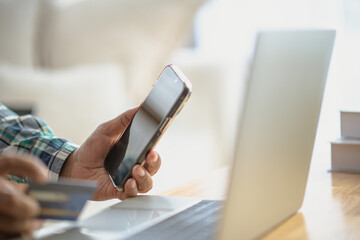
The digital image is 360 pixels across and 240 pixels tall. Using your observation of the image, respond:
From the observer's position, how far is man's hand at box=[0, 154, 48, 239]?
21.5 inches

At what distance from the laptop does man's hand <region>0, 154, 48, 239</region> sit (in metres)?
0.05

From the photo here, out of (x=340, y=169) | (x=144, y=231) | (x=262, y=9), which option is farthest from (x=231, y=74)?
(x=144, y=231)

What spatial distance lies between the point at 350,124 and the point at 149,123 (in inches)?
13.3

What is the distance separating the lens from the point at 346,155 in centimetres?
94

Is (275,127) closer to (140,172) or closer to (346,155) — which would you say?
(140,172)

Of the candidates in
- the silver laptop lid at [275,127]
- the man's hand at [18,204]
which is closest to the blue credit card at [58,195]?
the man's hand at [18,204]

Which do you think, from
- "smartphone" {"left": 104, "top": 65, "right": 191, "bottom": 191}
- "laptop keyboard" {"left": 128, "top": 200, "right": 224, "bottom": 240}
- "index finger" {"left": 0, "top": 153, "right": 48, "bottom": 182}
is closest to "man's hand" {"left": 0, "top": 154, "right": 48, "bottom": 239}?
"index finger" {"left": 0, "top": 153, "right": 48, "bottom": 182}

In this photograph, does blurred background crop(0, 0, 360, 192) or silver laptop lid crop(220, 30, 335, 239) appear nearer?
silver laptop lid crop(220, 30, 335, 239)

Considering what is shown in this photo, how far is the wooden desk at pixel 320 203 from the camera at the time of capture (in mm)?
643

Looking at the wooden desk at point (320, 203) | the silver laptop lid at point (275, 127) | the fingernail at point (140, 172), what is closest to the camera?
the silver laptop lid at point (275, 127)

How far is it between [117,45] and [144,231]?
1.51 m

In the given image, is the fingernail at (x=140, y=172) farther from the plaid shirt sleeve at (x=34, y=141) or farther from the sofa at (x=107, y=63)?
the sofa at (x=107, y=63)

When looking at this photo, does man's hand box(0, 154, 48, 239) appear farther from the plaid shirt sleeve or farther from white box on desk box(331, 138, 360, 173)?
white box on desk box(331, 138, 360, 173)

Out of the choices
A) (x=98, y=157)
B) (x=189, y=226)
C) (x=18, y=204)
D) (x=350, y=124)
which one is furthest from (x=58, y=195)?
(x=350, y=124)
